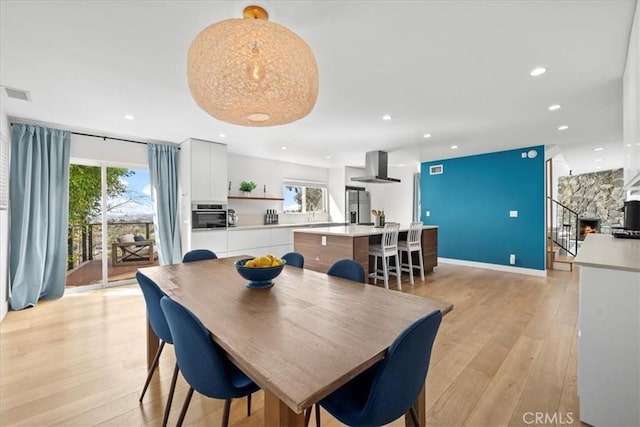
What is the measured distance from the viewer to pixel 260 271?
65.1 inches

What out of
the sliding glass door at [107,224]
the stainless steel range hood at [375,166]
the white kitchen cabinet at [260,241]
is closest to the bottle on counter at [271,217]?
the white kitchen cabinet at [260,241]

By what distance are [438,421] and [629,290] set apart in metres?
1.24

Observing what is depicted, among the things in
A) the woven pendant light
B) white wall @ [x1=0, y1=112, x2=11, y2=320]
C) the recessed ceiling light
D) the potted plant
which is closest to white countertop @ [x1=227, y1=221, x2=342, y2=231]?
the potted plant

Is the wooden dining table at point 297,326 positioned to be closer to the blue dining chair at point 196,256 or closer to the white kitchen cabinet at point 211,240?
the blue dining chair at point 196,256

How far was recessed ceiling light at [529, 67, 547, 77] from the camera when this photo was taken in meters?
2.34

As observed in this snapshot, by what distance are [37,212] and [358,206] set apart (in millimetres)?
6322

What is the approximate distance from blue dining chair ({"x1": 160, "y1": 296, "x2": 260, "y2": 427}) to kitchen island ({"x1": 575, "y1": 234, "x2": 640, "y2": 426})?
1883 mm

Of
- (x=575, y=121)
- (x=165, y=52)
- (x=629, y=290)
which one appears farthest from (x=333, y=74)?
(x=575, y=121)

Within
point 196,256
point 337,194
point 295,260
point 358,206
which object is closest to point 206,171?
point 196,256

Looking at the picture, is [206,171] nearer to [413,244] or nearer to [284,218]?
[284,218]

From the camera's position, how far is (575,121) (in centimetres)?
376

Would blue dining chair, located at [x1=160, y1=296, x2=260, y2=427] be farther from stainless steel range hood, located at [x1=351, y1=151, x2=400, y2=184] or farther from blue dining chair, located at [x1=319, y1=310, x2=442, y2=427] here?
stainless steel range hood, located at [x1=351, y1=151, x2=400, y2=184]

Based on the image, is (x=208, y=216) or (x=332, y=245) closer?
(x=332, y=245)

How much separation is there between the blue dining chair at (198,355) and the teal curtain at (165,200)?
399cm
